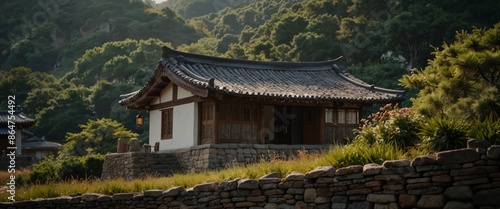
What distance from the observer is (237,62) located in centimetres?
2483

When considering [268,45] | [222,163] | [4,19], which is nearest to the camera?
[222,163]

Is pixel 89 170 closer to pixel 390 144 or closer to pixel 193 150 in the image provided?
pixel 193 150

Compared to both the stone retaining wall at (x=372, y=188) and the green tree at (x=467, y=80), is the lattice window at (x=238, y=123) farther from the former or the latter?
the green tree at (x=467, y=80)

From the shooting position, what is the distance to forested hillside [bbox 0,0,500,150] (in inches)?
1614

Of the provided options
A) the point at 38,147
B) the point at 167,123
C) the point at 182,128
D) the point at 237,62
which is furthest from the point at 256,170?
the point at 38,147

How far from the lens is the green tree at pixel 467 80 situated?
37.9ft

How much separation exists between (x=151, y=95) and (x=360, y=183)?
15.0m

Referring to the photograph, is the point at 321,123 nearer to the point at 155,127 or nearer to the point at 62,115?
the point at 155,127

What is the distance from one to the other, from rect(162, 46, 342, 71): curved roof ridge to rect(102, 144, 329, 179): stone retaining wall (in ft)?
11.9

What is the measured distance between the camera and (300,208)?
38.1 ft

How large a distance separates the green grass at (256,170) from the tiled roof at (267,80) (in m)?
5.52

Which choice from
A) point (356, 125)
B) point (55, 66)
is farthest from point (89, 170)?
point (55, 66)

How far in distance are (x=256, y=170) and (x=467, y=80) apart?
4507mm

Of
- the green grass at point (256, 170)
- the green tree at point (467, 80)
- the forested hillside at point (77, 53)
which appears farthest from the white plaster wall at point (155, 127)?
the forested hillside at point (77, 53)
